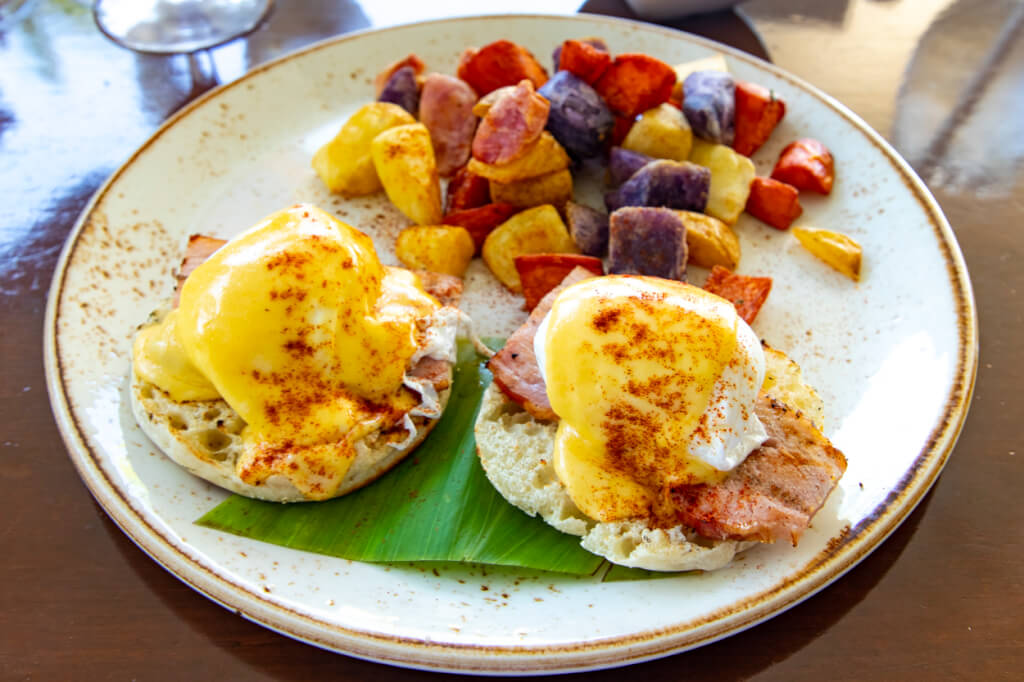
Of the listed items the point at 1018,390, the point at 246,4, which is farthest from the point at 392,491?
the point at 246,4

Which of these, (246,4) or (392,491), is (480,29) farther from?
(392,491)

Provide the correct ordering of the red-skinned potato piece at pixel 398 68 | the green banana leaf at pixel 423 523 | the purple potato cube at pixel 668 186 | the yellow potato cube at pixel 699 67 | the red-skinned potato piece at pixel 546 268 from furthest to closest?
1. the red-skinned potato piece at pixel 398 68
2. the yellow potato cube at pixel 699 67
3. the purple potato cube at pixel 668 186
4. the red-skinned potato piece at pixel 546 268
5. the green banana leaf at pixel 423 523

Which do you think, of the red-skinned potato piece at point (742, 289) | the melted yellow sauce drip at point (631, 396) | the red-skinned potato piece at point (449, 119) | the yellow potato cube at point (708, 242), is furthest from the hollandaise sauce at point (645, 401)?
the red-skinned potato piece at point (449, 119)

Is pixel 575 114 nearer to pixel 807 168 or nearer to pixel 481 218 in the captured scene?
pixel 481 218

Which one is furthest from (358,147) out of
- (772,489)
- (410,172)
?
(772,489)

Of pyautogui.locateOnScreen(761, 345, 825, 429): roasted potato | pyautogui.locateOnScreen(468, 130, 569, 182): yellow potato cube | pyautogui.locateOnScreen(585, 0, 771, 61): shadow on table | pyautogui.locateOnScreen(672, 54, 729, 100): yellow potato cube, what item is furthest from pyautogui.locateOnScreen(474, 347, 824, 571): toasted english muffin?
pyautogui.locateOnScreen(585, 0, 771, 61): shadow on table

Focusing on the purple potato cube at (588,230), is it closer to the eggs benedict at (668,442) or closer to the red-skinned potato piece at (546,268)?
the red-skinned potato piece at (546,268)
